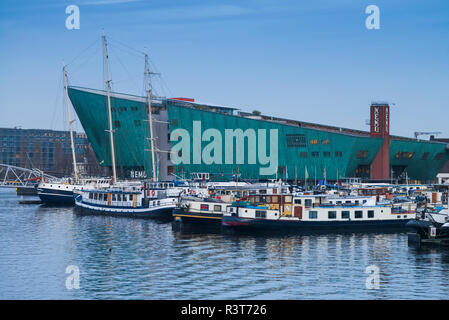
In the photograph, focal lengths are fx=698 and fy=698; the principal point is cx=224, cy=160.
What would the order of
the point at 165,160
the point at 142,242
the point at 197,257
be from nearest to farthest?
the point at 197,257 < the point at 142,242 < the point at 165,160

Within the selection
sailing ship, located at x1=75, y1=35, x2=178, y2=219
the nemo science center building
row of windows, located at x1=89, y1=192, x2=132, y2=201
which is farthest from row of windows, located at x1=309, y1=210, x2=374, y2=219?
the nemo science center building

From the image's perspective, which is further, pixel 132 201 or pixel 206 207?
pixel 132 201

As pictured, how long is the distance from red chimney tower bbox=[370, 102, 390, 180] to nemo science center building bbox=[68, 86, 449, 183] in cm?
21

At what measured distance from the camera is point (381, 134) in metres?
150

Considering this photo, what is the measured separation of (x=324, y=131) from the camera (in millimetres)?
145250

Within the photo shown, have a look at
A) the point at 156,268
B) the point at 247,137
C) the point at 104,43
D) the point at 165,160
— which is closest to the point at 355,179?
the point at 247,137

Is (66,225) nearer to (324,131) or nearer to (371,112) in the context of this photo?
(324,131)

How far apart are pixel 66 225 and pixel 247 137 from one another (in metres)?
66.6

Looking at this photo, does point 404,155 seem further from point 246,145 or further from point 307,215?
point 307,215

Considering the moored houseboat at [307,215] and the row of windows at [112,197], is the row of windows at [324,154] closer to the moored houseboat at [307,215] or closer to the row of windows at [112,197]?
the row of windows at [112,197]

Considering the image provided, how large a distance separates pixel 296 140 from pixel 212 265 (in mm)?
95403

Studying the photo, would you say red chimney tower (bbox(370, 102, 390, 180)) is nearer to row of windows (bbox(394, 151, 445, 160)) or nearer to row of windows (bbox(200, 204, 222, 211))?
row of windows (bbox(394, 151, 445, 160))

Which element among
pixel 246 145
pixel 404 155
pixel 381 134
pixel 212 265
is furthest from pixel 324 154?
pixel 212 265
